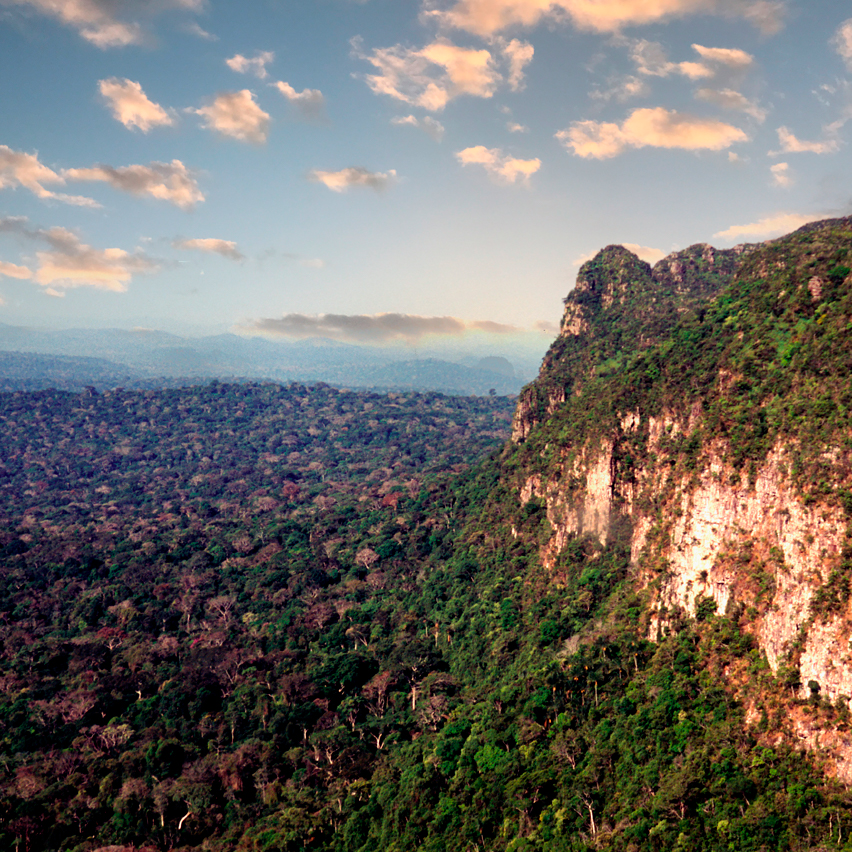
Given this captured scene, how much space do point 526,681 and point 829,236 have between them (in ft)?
199

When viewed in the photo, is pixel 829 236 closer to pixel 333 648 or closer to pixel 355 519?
pixel 333 648

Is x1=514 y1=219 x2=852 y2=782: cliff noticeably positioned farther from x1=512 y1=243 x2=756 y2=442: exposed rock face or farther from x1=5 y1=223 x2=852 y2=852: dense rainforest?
x1=512 y1=243 x2=756 y2=442: exposed rock face

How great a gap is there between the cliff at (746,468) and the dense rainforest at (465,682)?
0.53 meters

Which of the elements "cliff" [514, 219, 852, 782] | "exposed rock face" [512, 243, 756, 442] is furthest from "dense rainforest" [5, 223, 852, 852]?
"exposed rock face" [512, 243, 756, 442]

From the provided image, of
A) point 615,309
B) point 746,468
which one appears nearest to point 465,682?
point 746,468

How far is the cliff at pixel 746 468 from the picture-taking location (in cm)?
4059

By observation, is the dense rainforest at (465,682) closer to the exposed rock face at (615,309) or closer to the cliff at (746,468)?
the cliff at (746,468)

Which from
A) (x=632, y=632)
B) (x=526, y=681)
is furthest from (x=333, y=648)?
(x=632, y=632)

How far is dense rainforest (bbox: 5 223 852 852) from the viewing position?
142 ft

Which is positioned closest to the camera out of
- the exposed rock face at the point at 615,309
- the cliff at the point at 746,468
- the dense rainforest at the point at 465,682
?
the cliff at the point at 746,468

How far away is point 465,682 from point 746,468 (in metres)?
39.8

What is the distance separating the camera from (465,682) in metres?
70.8

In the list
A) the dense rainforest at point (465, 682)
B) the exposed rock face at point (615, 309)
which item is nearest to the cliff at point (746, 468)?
the dense rainforest at point (465, 682)

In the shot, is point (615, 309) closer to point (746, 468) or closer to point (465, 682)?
point (746, 468)
